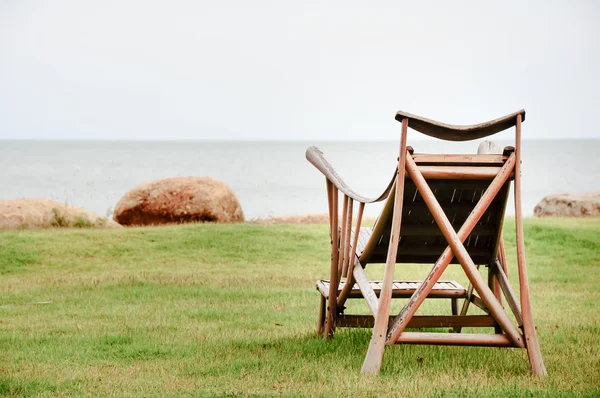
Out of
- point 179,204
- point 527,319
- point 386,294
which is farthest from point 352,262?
point 179,204

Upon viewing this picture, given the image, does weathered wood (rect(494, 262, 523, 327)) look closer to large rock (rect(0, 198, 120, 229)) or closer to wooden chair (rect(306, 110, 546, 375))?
wooden chair (rect(306, 110, 546, 375))

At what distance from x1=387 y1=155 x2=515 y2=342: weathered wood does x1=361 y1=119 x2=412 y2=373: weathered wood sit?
82mm

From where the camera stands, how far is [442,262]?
4.95 m

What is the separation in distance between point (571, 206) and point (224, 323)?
1668 centimetres

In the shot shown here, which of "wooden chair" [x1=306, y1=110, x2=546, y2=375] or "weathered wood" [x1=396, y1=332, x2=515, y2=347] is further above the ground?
"wooden chair" [x1=306, y1=110, x2=546, y2=375]

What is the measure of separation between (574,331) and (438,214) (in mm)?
2615

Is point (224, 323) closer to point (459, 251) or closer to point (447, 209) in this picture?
point (447, 209)

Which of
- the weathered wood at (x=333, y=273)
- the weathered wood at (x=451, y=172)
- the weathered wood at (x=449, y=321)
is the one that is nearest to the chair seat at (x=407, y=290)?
the weathered wood at (x=333, y=273)

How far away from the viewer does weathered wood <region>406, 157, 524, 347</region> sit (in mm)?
4918

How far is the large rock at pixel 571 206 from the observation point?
21.2 metres

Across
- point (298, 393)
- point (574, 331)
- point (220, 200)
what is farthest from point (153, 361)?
point (220, 200)

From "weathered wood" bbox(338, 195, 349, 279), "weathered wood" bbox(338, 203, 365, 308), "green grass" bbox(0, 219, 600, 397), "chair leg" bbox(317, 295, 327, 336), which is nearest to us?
"green grass" bbox(0, 219, 600, 397)

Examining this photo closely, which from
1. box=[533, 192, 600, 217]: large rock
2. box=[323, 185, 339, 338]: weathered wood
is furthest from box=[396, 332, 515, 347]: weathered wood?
box=[533, 192, 600, 217]: large rock

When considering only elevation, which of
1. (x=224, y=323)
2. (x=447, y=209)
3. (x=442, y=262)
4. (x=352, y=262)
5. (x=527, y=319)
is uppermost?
(x=447, y=209)
